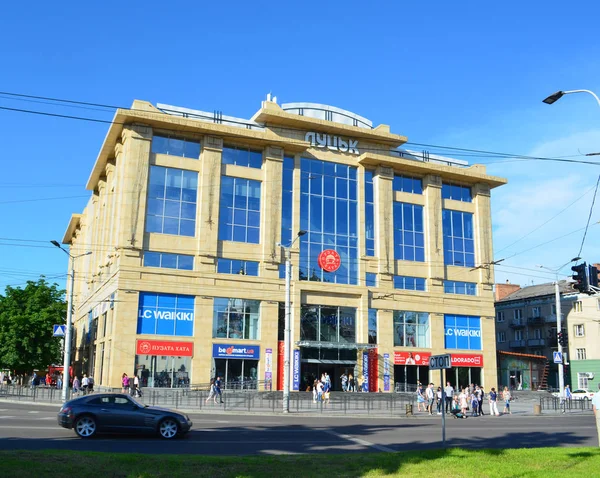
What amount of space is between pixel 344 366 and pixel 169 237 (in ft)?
60.5

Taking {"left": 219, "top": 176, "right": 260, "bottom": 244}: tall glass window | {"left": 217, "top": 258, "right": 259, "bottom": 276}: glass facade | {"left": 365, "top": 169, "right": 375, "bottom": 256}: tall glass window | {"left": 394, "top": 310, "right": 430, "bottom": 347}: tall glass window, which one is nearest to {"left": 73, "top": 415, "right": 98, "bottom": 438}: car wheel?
{"left": 217, "top": 258, "right": 259, "bottom": 276}: glass facade

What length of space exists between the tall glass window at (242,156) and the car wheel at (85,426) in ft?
117

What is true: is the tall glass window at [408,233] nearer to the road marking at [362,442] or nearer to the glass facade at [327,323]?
the glass facade at [327,323]

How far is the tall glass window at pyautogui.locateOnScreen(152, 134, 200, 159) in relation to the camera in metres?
50.8

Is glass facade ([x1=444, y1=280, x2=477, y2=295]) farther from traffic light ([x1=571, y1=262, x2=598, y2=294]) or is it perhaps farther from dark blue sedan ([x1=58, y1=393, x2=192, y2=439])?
dark blue sedan ([x1=58, y1=393, x2=192, y2=439])

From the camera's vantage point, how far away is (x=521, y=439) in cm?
2130

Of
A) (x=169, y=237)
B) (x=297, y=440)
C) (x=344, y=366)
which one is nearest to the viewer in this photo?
(x=297, y=440)

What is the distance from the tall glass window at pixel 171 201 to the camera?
49.7 meters

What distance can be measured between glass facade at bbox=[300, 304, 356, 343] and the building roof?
31.2m

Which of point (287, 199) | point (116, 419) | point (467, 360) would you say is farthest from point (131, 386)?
point (467, 360)

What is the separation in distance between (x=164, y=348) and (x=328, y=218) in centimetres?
1839

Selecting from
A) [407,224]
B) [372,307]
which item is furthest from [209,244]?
[407,224]

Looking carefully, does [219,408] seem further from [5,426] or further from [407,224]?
[407,224]

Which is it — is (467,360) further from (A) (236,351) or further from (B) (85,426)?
(B) (85,426)
